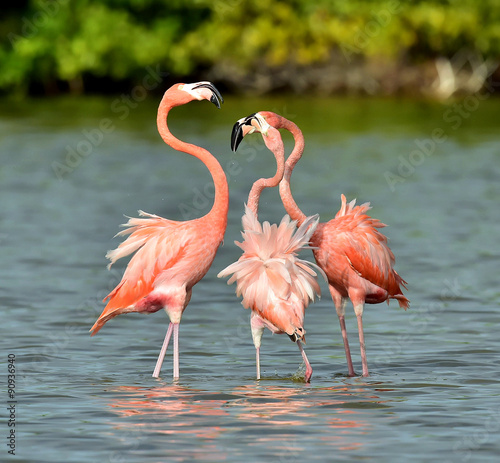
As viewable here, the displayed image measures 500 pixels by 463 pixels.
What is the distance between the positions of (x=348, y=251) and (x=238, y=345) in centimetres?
163

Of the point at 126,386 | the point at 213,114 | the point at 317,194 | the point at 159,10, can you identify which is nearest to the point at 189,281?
the point at 126,386

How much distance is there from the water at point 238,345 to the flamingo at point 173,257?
1.68 ft

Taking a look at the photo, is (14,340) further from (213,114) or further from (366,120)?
(213,114)

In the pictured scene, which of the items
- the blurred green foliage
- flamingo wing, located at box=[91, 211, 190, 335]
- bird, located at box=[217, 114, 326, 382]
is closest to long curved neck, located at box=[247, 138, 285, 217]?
bird, located at box=[217, 114, 326, 382]

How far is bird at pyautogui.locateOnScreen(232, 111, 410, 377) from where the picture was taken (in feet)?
26.9

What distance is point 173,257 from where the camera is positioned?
315 inches

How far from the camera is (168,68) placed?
1946 inches

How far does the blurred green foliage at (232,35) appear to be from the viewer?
145 feet

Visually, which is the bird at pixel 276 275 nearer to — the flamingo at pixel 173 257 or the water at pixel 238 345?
the flamingo at pixel 173 257

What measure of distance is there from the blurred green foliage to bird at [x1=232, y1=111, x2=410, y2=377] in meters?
35.6

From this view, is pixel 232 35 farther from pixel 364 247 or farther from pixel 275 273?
pixel 275 273

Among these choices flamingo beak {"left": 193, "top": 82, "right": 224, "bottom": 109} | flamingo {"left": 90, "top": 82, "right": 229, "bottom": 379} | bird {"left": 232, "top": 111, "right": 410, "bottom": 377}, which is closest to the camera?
flamingo beak {"left": 193, "top": 82, "right": 224, "bottom": 109}

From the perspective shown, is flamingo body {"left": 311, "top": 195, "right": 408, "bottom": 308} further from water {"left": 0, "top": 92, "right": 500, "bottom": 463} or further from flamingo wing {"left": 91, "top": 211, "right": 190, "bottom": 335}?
flamingo wing {"left": 91, "top": 211, "right": 190, "bottom": 335}

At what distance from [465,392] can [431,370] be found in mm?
711
